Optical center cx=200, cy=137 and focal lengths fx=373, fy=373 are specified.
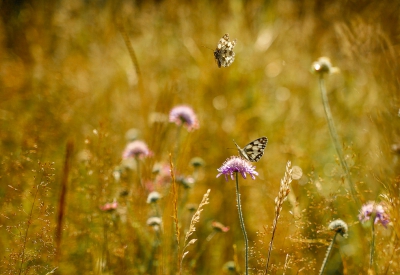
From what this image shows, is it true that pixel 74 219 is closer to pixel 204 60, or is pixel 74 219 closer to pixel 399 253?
pixel 399 253

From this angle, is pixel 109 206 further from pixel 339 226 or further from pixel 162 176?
pixel 339 226

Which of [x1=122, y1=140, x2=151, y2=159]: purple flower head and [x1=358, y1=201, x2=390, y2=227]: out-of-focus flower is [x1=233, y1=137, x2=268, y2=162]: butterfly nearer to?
[x1=358, y1=201, x2=390, y2=227]: out-of-focus flower

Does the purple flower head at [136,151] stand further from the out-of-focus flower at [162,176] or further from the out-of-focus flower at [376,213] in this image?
the out-of-focus flower at [376,213]

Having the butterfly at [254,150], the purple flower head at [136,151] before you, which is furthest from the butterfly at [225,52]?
the purple flower head at [136,151]

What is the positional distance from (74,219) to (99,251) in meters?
0.29

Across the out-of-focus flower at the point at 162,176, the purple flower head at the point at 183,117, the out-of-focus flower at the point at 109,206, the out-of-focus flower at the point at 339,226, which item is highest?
the purple flower head at the point at 183,117

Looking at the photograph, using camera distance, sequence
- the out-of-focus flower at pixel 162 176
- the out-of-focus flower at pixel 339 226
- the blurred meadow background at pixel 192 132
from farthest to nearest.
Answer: the out-of-focus flower at pixel 162 176 < the blurred meadow background at pixel 192 132 < the out-of-focus flower at pixel 339 226

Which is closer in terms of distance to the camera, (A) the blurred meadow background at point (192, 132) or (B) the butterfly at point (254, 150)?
(B) the butterfly at point (254, 150)

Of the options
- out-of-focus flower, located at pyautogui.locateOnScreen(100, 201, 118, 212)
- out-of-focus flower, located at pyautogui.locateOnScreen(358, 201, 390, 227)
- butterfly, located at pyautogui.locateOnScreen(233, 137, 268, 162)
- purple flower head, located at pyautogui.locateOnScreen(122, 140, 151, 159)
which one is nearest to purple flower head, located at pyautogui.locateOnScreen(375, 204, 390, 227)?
out-of-focus flower, located at pyautogui.locateOnScreen(358, 201, 390, 227)

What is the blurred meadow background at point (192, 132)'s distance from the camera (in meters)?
0.82

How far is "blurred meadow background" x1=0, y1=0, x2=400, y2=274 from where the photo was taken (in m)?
0.82

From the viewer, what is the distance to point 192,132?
130 cm

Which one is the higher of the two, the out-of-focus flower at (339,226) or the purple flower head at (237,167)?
the purple flower head at (237,167)

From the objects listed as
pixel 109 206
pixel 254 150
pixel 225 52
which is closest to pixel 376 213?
pixel 254 150
